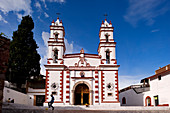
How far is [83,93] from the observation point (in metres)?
25.7

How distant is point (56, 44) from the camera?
26922mm

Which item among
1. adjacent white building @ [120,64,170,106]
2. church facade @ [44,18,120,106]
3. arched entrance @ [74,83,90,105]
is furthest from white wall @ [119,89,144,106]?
arched entrance @ [74,83,90,105]

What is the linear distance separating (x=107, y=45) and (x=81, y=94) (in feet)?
28.3

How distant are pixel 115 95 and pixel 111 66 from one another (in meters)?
4.31

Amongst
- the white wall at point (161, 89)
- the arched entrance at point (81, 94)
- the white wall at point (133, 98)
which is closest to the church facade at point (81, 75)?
the arched entrance at point (81, 94)

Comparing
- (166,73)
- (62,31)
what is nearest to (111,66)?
(166,73)

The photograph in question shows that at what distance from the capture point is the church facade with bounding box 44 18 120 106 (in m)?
24.8

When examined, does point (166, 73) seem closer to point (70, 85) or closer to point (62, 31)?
point (70, 85)

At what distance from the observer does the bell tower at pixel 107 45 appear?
2652 cm

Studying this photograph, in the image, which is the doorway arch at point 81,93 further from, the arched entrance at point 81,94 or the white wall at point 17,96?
the white wall at point 17,96

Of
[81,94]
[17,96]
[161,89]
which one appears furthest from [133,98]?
[17,96]

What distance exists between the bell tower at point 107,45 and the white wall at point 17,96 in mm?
13975

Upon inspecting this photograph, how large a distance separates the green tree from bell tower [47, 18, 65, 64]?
469cm

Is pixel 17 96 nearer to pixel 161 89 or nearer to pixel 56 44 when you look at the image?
pixel 56 44
